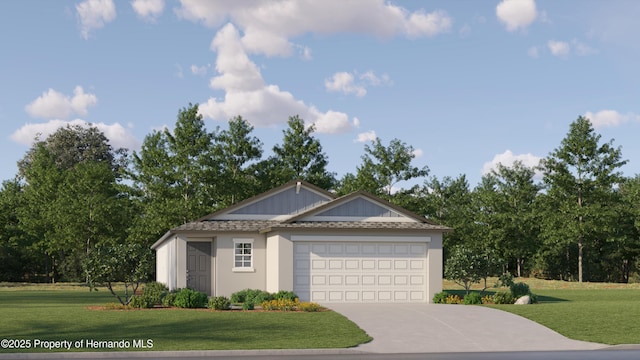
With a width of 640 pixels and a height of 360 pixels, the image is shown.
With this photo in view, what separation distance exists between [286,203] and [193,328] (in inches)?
666

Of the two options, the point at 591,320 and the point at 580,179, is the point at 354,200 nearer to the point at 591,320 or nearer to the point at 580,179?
the point at 591,320

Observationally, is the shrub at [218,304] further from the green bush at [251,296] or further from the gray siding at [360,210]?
the gray siding at [360,210]

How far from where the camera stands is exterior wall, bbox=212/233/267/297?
34062mm

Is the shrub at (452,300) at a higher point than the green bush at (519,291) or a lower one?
lower

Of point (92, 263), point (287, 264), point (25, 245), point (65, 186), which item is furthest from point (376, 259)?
point (25, 245)

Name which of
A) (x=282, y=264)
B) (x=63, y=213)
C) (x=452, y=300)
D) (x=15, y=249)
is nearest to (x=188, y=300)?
(x=282, y=264)

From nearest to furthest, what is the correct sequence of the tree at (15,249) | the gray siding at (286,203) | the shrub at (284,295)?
the shrub at (284,295) < the gray siding at (286,203) < the tree at (15,249)

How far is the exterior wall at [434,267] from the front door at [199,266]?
34.5 feet

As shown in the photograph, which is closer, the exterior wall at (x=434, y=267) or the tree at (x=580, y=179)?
the exterior wall at (x=434, y=267)

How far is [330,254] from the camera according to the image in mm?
32281

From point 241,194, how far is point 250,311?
28.8 meters

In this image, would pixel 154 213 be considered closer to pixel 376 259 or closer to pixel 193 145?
pixel 193 145

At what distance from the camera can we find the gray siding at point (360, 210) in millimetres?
34281

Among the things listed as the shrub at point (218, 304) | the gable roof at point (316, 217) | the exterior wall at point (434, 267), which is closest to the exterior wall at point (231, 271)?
the gable roof at point (316, 217)
